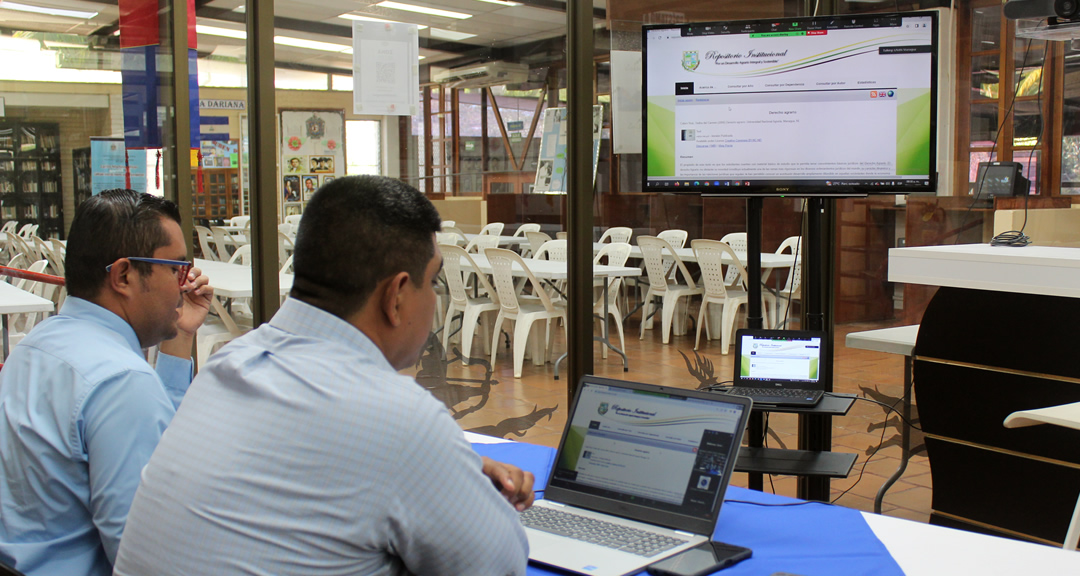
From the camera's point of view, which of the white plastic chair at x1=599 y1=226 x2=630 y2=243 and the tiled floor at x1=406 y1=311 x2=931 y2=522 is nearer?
the white plastic chair at x1=599 y1=226 x2=630 y2=243

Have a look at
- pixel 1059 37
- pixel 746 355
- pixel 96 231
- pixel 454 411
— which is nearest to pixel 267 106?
pixel 454 411

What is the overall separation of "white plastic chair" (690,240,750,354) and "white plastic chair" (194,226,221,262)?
1894mm

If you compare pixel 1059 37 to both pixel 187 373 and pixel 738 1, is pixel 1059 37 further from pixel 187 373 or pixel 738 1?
pixel 187 373

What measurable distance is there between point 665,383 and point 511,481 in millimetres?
2521

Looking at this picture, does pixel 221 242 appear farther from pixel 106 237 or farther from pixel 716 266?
pixel 716 266

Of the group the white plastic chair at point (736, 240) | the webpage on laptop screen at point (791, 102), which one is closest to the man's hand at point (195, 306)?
the webpage on laptop screen at point (791, 102)

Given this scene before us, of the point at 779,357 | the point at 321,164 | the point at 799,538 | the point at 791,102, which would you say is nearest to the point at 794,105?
the point at 791,102

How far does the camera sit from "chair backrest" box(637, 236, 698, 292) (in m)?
3.84

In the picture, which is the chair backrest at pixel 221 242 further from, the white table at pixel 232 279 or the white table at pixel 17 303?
the white table at pixel 17 303

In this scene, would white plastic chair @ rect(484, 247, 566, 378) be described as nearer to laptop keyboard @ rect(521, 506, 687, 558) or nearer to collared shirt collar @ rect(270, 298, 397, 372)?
laptop keyboard @ rect(521, 506, 687, 558)

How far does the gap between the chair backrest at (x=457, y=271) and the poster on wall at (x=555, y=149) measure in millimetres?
433

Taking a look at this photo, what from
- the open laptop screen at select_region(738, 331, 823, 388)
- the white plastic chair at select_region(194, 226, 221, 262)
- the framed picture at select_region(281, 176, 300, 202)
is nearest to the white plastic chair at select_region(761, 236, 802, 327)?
the open laptop screen at select_region(738, 331, 823, 388)

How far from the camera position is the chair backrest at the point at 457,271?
3.91 meters

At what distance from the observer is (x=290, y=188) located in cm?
352
